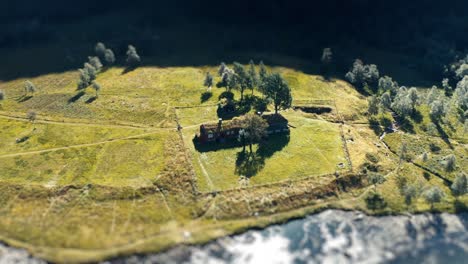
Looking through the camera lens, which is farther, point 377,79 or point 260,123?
point 377,79

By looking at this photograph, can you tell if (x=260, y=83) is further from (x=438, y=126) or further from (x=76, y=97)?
(x=76, y=97)

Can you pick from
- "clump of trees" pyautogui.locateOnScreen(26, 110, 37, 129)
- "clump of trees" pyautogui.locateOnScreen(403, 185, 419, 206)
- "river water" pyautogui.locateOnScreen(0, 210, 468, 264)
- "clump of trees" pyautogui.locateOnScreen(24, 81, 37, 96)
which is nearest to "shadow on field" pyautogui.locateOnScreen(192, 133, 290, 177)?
"river water" pyautogui.locateOnScreen(0, 210, 468, 264)

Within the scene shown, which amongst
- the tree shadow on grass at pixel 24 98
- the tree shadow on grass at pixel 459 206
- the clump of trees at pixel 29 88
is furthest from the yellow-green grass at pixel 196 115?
the tree shadow on grass at pixel 459 206

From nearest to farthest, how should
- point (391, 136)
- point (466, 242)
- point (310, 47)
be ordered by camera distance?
point (466, 242) → point (391, 136) → point (310, 47)

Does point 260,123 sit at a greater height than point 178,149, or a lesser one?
greater

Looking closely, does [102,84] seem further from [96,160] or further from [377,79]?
[377,79]

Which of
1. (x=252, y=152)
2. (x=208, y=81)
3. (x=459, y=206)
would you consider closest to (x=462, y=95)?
(x=459, y=206)

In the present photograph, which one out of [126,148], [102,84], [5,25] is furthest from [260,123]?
[5,25]
